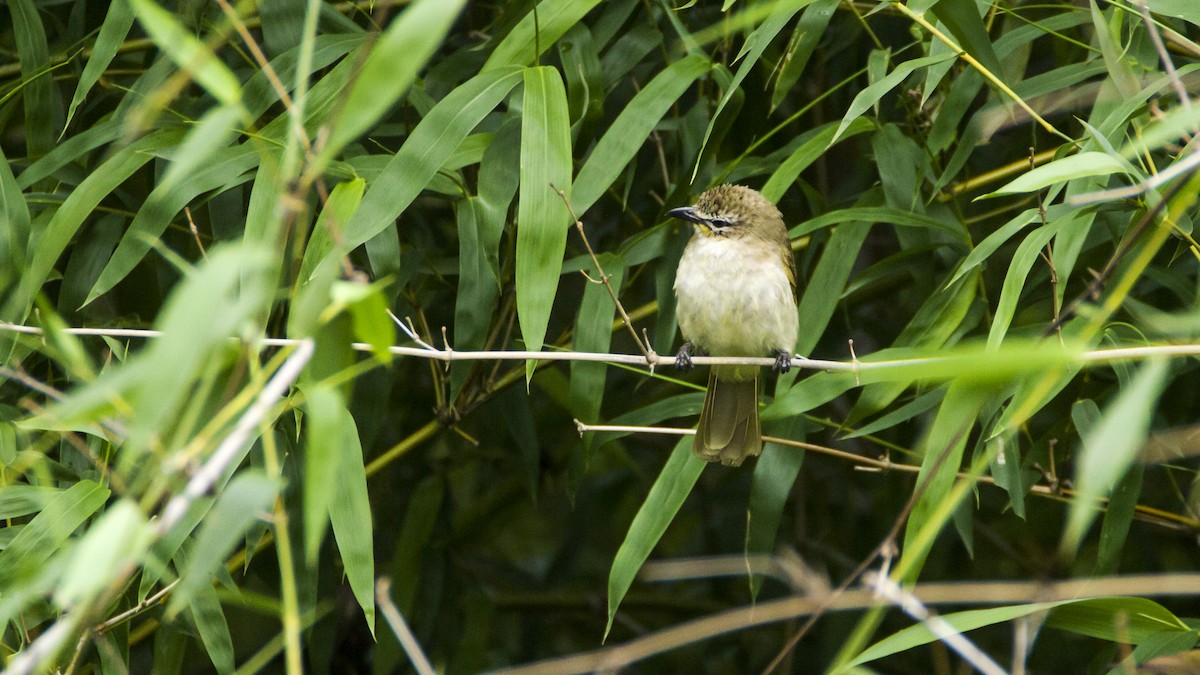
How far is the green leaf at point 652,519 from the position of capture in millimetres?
2525

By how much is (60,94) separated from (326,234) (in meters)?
1.36

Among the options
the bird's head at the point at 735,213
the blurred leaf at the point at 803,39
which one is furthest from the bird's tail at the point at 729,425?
the blurred leaf at the point at 803,39

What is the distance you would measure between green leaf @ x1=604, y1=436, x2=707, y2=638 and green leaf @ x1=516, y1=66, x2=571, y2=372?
0.48 metres

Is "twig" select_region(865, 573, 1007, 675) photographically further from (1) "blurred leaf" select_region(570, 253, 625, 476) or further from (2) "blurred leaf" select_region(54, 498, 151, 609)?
(1) "blurred leaf" select_region(570, 253, 625, 476)

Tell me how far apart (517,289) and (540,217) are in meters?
0.15

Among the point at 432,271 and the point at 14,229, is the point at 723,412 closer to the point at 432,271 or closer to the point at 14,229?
the point at 432,271

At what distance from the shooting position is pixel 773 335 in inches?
127

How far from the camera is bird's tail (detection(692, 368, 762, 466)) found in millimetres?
2908

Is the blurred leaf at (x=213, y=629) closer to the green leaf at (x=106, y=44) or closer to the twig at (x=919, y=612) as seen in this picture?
the green leaf at (x=106, y=44)

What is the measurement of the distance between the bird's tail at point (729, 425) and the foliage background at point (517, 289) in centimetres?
8

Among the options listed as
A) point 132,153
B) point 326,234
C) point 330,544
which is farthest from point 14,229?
point 330,544

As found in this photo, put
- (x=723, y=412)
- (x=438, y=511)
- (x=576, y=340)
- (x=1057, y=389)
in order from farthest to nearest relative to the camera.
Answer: (x=438, y=511) < (x=723, y=412) < (x=576, y=340) < (x=1057, y=389)

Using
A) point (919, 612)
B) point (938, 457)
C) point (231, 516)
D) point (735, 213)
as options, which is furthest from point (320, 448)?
point (735, 213)

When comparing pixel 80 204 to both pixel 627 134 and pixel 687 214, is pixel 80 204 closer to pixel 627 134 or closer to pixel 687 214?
pixel 627 134
